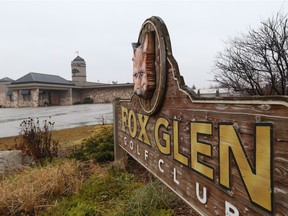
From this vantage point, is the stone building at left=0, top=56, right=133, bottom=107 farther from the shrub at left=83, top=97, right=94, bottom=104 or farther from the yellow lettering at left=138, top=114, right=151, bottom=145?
the yellow lettering at left=138, top=114, right=151, bottom=145

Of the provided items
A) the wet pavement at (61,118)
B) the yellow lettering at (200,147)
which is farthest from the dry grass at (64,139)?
the yellow lettering at (200,147)

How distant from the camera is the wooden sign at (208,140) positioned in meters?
1.23

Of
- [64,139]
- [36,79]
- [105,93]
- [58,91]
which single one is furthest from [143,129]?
[58,91]

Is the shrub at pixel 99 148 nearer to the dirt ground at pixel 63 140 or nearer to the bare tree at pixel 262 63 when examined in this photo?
the dirt ground at pixel 63 140

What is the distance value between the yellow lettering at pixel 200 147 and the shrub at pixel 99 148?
3.86 m

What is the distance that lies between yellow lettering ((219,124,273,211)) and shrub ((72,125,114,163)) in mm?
4286

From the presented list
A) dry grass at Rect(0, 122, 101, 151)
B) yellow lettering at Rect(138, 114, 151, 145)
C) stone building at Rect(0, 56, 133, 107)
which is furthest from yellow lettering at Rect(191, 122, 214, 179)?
stone building at Rect(0, 56, 133, 107)

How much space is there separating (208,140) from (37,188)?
10.2ft

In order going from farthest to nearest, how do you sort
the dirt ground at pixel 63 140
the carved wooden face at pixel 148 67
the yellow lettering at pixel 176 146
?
the dirt ground at pixel 63 140
the carved wooden face at pixel 148 67
the yellow lettering at pixel 176 146

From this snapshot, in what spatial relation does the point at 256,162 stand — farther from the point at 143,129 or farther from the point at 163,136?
the point at 143,129

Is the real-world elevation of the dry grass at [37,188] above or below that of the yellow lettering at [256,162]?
below

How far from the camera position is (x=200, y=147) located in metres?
1.89

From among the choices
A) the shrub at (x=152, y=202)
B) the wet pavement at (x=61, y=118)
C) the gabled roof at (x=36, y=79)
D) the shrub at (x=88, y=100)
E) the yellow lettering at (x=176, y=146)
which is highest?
the gabled roof at (x=36, y=79)

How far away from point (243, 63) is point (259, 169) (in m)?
13.7
